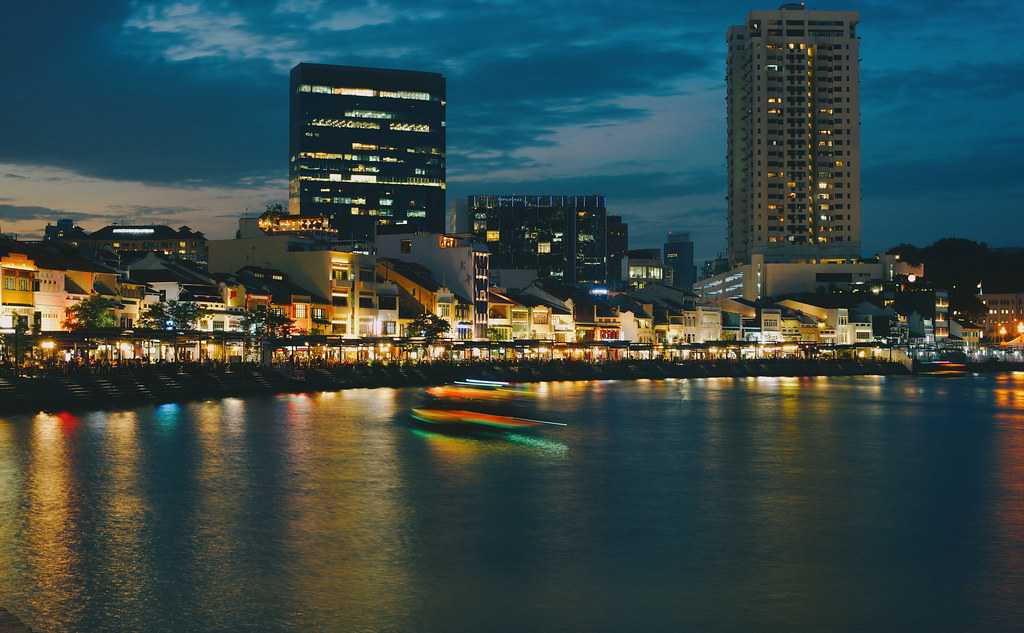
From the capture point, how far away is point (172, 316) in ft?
278

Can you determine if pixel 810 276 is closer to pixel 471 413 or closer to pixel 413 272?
pixel 413 272

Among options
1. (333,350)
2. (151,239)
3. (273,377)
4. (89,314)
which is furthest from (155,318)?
(151,239)

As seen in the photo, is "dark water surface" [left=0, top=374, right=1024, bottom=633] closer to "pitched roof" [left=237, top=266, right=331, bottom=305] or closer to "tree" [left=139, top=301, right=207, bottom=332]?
"tree" [left=139, top=301, right=207, bottom=332]

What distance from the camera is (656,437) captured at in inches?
2023

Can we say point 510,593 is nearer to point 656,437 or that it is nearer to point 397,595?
point 397,595

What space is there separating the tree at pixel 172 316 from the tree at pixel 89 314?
5.04m

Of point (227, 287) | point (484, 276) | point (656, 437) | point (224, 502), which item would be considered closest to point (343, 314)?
point (227, 287)

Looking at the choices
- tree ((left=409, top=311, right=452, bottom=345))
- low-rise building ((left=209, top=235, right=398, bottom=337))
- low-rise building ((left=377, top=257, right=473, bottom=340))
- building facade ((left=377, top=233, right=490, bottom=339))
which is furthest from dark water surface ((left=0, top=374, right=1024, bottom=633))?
building facade ((left=377, top=233, right=490, bottom=339))

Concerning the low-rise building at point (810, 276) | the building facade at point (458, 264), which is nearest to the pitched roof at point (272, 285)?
the building facade at point (458, 264)

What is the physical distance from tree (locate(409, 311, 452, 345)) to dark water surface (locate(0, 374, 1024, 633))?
175 ft

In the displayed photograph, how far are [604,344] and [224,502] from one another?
302 feet

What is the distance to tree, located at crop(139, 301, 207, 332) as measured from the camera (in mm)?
82000

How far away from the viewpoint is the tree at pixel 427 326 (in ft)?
352

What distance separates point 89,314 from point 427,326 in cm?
3710
